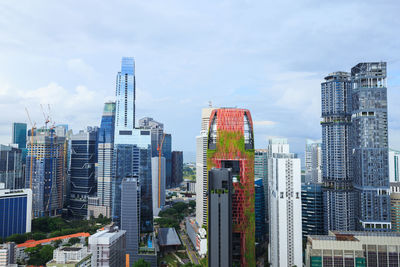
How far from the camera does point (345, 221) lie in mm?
53781

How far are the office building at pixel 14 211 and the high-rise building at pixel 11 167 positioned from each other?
769 inches

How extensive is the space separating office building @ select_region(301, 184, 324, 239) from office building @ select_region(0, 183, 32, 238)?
172 ft

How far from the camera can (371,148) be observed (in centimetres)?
5191

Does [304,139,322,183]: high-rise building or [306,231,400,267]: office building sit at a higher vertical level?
[304,139,322,183]: high-rise building

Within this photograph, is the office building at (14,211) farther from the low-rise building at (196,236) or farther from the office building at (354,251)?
the office building at (354,251)

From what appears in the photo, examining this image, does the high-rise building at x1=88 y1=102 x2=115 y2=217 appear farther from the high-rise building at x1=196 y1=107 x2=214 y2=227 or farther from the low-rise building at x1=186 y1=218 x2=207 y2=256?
the high-rise building at x1=196 y1=107 x2=214 y2=227

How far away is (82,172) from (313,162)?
7302 centimetres

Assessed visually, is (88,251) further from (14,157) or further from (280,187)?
(14,157)

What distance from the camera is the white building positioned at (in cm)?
4144

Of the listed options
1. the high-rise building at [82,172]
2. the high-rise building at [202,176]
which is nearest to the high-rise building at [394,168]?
the high-rise building at [202,176]

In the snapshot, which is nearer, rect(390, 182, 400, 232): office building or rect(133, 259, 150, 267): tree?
rect(133, 259, 150, 267): tree

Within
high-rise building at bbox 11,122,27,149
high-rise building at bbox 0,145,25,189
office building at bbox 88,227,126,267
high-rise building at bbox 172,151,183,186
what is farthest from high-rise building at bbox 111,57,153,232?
high-rise building at bbox 172,151,183,186

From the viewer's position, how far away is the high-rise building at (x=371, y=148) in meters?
50.3

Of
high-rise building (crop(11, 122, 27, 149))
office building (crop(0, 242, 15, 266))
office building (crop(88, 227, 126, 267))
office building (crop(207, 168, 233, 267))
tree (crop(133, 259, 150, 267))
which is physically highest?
A: high-rise building (crop(11, 122, 27, 149))
